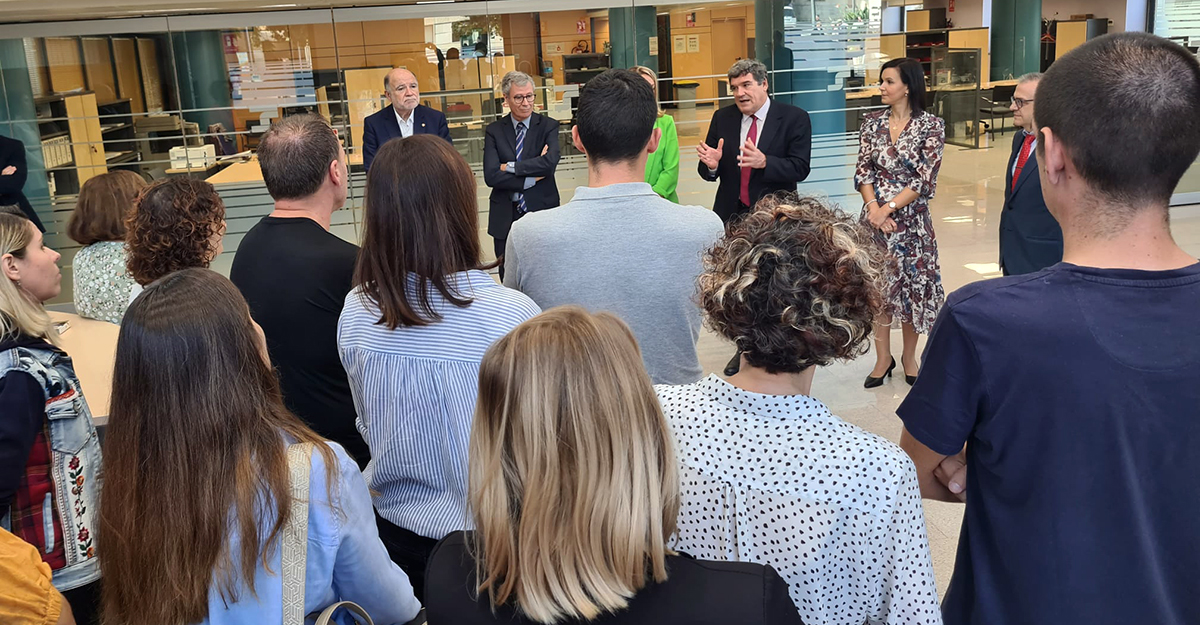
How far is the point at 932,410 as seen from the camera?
4.75 ft

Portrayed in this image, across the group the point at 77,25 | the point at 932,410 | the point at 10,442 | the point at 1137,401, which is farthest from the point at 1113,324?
the point at 77,25

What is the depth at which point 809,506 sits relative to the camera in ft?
4.46

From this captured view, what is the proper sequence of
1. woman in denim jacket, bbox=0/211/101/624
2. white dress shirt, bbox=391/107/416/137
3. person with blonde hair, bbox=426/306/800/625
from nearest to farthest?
person with blonde hair, bbox=426/306/800/625, woman in denim jacket, bbox=0/211/101/624, white dress shirt, bbox=391/107/416/137

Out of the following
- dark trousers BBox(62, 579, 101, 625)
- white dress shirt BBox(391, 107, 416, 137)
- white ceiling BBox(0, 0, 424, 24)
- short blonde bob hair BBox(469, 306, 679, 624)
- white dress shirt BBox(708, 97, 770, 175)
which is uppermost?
white ceiling BBox(0, 0, 424, 24)

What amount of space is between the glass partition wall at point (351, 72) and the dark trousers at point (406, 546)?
23.1 feet

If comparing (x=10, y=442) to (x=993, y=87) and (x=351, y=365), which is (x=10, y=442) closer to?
(x=351, y=365)

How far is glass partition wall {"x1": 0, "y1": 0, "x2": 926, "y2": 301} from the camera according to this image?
8.40 m

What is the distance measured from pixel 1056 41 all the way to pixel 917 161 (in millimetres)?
14124

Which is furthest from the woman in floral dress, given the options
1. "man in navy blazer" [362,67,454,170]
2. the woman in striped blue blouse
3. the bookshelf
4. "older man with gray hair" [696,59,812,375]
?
the bookshelf

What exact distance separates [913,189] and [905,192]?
44 mm

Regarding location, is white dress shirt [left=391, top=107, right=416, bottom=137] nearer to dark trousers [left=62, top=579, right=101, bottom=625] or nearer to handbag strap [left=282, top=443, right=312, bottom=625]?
dark trousers [left=62, top=579, right=101, bottom=625]

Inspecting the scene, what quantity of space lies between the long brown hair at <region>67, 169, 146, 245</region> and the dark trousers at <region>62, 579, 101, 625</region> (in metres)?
1.84

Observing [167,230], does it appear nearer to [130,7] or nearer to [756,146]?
[756,146]

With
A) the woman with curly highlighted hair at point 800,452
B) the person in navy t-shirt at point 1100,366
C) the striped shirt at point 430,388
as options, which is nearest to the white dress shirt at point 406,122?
the striped shirt at point 430,388
